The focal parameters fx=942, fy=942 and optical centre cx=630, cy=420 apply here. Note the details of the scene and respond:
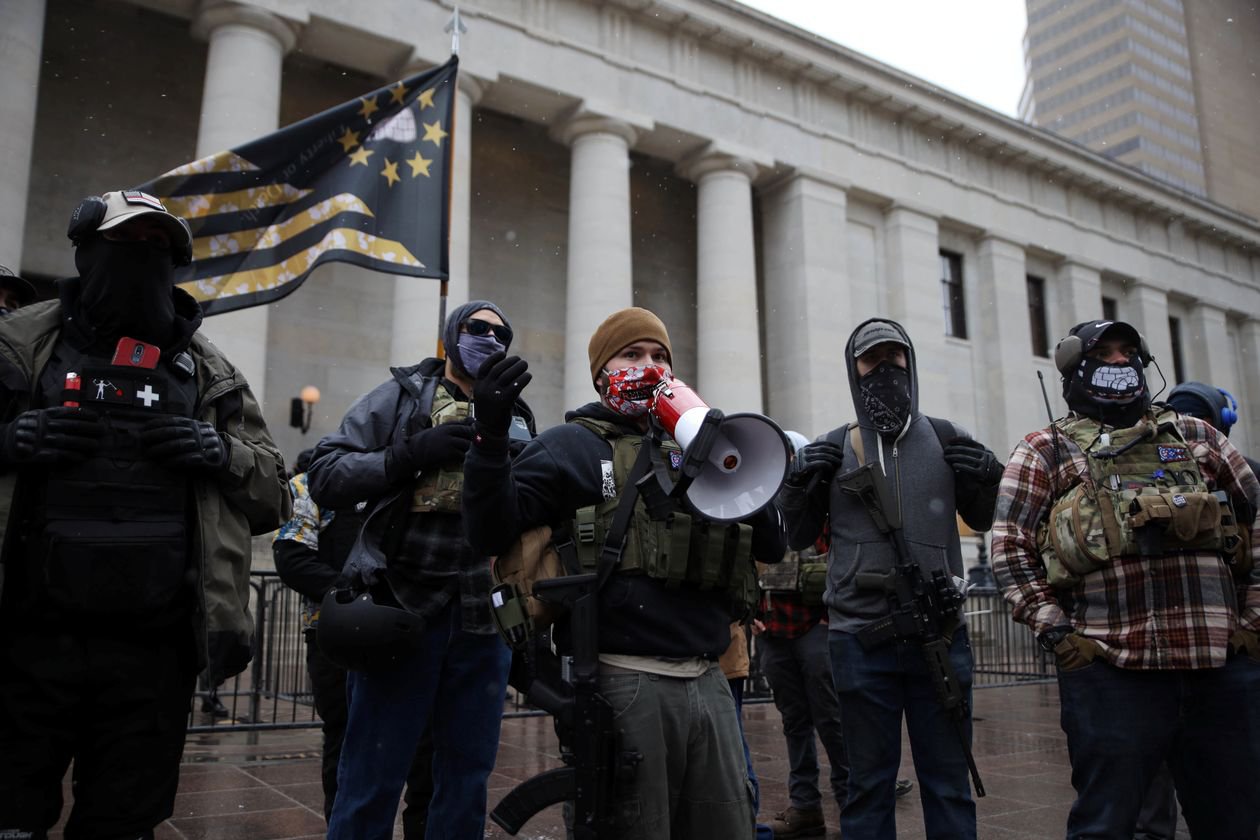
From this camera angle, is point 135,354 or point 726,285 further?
point 726,285

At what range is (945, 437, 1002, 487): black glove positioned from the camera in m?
3.79

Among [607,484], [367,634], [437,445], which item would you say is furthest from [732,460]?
[367,634]

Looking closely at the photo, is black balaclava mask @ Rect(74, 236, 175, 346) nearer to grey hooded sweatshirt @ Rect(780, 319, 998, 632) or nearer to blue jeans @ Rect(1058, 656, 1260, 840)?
grey hooded sweatshirt @ Rect(780, 319, 998, 632)

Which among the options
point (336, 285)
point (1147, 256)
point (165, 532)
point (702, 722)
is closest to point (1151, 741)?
point (702, 722)

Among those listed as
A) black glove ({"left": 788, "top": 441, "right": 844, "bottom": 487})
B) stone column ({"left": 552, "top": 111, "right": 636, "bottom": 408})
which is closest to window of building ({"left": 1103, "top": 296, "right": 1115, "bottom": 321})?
stone column ({"left": 552, "top": 111, "right": 636, "bottom": 408})

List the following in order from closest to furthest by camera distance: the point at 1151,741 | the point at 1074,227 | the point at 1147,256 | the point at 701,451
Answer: the point at 701,451, the point at 1151,741, the point at 1074,227, the point at 1147,256

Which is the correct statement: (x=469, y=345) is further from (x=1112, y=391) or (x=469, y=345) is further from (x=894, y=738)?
(x=1112, y=391)

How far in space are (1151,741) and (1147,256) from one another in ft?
102

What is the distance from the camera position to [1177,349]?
31.2 meters

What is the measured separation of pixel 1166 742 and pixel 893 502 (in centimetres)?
124

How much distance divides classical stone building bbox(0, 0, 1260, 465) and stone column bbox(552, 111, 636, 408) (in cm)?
5

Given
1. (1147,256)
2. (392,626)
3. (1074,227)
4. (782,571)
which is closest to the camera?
(392,626)

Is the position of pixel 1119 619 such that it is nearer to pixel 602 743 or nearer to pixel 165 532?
pixel 602 743

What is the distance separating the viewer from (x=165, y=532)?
2736mm
